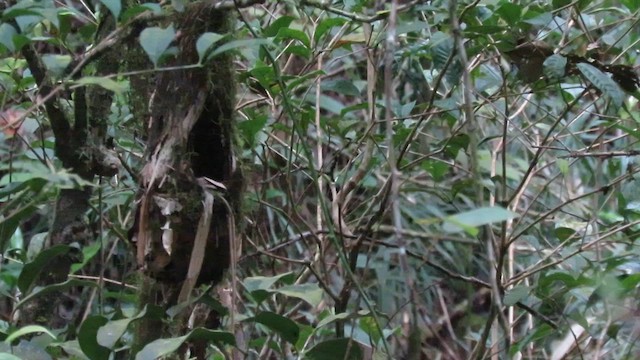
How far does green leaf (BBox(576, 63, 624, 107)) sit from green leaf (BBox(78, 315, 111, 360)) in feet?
2.23

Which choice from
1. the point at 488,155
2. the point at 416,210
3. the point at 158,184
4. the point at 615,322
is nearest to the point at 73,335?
the point at 158,184

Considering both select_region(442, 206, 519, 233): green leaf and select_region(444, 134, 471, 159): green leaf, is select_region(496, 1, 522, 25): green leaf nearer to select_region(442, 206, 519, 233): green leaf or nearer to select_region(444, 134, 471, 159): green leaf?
select_region(444, 134, 471, 159): green leaf

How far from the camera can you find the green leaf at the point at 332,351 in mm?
1013

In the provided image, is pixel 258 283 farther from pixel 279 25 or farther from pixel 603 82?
pixel 603 82

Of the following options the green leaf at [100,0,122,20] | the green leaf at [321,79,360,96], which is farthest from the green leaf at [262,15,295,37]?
the green leaf at [100,0,122,20]

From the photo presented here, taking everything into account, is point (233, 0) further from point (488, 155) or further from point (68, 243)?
point (488, 155)

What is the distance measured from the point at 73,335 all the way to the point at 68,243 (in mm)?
136

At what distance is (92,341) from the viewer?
36.4 inches

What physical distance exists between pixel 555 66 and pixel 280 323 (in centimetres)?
48

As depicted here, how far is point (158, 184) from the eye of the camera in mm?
975

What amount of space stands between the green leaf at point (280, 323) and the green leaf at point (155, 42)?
0.35m

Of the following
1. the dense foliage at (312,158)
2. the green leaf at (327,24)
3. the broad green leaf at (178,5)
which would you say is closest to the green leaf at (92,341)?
the dense foliage at (312,158)

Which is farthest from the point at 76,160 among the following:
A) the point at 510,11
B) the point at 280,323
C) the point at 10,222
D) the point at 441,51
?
the point at 510,11

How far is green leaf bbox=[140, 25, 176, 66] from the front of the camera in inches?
31.6
